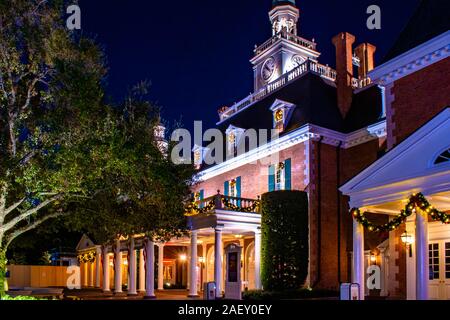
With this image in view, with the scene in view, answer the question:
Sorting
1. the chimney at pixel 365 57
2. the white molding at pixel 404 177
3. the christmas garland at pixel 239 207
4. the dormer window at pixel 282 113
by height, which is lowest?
the christmas garland at pixel 239 207

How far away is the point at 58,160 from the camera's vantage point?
16031 mm

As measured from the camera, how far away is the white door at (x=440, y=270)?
19.3 m

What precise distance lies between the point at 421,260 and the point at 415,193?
74.5 inches

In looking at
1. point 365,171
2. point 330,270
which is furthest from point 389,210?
point 330,270

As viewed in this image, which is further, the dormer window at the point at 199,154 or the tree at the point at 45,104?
the dormer window at the point at 199,154

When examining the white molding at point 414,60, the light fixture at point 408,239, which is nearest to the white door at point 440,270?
the light fixture at point 408,239

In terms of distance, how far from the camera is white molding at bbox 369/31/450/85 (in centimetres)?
1950

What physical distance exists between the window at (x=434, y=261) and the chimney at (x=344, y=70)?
11.5 metres

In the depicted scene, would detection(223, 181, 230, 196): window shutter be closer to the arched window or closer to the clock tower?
the arched window

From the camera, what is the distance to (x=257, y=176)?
103 feet

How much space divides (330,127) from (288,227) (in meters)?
6.20

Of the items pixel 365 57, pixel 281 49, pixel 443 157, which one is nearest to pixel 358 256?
pixel 443 157

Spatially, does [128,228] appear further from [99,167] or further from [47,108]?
[47,108]

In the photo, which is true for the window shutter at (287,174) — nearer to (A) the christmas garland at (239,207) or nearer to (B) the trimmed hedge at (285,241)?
(A) the christmas garland at (239,207)
